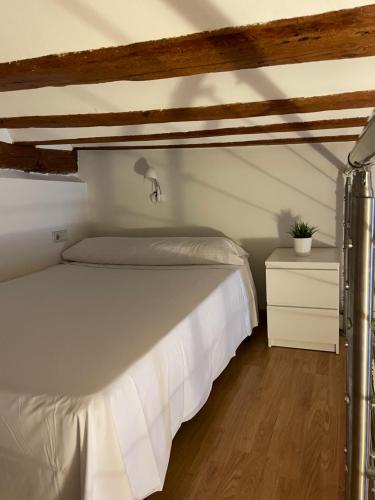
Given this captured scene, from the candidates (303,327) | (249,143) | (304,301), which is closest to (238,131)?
(249,143)

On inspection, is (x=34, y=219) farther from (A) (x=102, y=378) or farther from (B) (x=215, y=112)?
(A) (x=102, y=378)

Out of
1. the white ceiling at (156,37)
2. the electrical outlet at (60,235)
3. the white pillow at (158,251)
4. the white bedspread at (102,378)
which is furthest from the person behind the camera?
the electrical outlet at (60,235)

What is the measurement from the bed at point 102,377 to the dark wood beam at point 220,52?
1000 millimetres

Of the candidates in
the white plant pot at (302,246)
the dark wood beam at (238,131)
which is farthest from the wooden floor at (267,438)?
the dark wood beam at (238,131)

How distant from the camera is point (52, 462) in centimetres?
114

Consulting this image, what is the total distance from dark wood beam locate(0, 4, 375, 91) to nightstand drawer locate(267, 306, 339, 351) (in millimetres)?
1859

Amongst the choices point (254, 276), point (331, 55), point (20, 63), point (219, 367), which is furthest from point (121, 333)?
point (254, 276)

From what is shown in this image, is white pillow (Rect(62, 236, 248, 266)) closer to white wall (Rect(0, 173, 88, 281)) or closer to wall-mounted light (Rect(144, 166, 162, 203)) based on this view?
white wall (Rect(0, 173, 88, 281))

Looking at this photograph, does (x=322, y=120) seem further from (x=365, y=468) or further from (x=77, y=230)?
(x=77, y=230)

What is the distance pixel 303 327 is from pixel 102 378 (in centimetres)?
180

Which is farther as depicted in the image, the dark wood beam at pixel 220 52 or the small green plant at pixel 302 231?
the small green plant at pixel 302 231

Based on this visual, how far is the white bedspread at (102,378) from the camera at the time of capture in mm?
1142

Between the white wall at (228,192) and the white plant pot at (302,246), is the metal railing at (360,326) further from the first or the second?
the white wall at (228,192)

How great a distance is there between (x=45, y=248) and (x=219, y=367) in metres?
1.87
